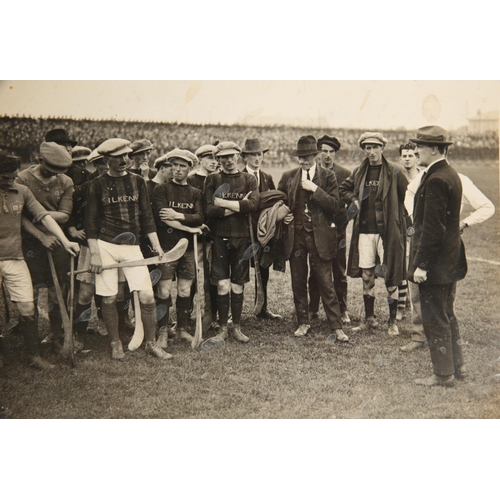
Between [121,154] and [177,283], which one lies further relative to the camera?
[177,283]

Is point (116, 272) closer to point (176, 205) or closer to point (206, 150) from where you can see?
point (176, 205)

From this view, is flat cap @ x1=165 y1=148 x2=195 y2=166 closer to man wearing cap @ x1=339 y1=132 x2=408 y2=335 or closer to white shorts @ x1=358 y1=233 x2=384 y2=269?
man wearing cap @ x1=339 y1=132 x2=408 y2=335

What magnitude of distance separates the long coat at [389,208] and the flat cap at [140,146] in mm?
1646

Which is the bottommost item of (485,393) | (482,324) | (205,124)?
(485,393)

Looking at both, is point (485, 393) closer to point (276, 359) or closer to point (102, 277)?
point (276, 359)

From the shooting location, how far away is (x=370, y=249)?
4.48 m

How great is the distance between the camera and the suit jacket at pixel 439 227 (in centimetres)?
375

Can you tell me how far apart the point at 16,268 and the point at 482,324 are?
12.2 feet

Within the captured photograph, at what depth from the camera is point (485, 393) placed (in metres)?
4.08

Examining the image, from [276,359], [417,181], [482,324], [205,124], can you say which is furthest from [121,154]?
[482,324]

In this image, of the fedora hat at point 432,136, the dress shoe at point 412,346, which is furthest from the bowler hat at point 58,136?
the dress shoe at point 412,346

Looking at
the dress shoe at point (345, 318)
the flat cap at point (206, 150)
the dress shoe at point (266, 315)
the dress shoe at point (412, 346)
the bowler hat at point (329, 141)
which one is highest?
the bowler hat at point (329, 141)

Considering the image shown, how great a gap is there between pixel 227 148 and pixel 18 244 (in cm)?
182

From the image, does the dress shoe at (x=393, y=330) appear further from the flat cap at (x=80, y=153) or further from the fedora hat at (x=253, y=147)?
the flat cap at (x=80, y=153)
